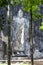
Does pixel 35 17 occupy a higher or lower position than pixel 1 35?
higher

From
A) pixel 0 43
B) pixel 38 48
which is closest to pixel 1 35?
pixel 0 43

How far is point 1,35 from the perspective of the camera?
92.6 feet

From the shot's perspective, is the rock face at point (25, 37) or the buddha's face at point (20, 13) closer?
the rock face at point (25, 37)

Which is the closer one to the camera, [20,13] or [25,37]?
[25,37]

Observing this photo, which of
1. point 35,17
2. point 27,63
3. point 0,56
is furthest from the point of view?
point 0,56

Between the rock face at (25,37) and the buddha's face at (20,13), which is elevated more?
the buddha's face at (20,13)

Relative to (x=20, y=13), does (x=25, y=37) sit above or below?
below

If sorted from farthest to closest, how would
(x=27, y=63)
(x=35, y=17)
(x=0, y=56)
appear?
1. (x=0, y=56)
2. (x=27, y=63)
3. (x=35, y=17)

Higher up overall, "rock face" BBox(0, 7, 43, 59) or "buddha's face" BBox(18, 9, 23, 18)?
"buddha's face" BBox(18, 9, 23, 18)

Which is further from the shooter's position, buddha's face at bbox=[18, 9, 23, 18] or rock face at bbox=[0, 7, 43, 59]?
buddha's face at bbox=[18, 9, 23, 18]

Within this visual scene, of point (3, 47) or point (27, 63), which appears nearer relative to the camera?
point (27, 63)

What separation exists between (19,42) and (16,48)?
2.73 ft

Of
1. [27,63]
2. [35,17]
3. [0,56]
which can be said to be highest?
[35,17]

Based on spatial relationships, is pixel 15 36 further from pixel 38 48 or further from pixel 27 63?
pixel 27 63
